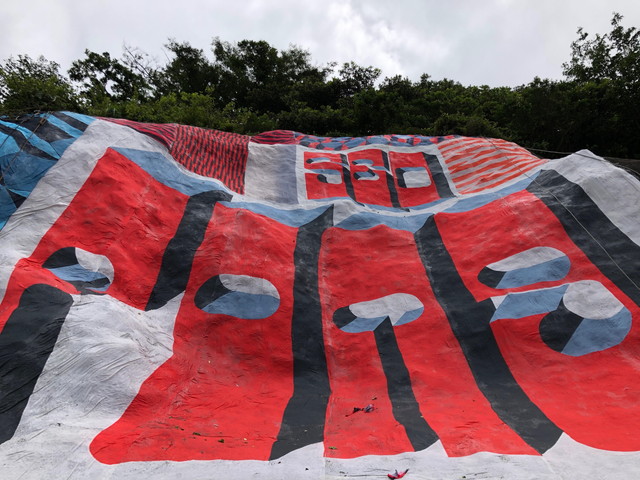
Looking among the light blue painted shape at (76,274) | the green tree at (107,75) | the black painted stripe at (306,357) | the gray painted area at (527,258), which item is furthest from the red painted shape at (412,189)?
the green tree at (107,75)

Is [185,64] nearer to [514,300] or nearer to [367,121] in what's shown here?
[367,121]

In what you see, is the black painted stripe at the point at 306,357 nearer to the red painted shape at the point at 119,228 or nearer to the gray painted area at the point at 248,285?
the gray painted area at the point at 248,285

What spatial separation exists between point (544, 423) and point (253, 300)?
3.19 m

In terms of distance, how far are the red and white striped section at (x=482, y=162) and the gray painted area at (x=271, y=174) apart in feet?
10.4

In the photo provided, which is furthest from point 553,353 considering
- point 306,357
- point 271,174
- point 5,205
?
point 5,205

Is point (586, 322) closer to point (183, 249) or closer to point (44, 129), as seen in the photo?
point (183, 249)

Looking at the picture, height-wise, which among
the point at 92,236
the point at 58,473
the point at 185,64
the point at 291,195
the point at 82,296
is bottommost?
the point at 58,473

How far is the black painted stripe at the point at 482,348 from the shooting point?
3.26 meters

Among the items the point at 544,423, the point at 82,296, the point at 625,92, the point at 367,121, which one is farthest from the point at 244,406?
the point at 625,92

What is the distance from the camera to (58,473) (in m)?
2.45

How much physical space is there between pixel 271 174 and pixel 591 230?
207 inches

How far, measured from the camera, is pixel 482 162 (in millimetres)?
7887

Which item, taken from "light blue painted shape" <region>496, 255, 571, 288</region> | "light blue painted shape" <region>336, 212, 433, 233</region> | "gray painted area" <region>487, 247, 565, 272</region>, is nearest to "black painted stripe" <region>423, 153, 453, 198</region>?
"light blue painted shape" <region>336, 212, 433, 233</region>

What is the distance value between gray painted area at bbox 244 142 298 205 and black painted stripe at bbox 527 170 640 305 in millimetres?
4108
